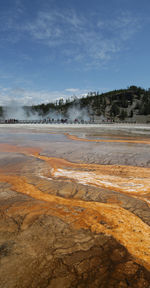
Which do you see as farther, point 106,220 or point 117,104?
point 117,104

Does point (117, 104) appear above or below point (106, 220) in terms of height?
above

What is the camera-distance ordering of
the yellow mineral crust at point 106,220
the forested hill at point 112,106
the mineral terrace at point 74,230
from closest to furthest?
the mineral terrace at point 74,230, the yellow mineral crust at point 106,220, the forested hill at point 112,106

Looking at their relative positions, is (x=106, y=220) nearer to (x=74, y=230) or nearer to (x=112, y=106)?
(x=74, y=230)

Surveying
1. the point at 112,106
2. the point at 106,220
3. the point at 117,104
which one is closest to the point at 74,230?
the point at 106,220

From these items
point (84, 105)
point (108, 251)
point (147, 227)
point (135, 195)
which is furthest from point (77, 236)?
point (84, 105)

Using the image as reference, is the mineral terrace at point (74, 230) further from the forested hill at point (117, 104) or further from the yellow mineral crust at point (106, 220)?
the forested hill at point (117, 104)

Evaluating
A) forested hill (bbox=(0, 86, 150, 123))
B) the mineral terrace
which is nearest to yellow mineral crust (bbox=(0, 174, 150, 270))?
the mineral terrace

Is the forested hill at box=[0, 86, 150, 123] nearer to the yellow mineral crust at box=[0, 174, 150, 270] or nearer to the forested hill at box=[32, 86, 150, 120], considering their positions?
the forested hill at box=[32, 86, 150, 120]

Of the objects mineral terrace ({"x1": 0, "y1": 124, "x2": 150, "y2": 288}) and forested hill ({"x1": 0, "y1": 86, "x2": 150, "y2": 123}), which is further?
forested hill ({"x1": 0, "y1": 86, "x2": 150, "y2": 123})

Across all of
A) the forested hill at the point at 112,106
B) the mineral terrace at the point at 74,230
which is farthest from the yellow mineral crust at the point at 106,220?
the forested hill at the point at 112,106

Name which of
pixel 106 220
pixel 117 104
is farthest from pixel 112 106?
pixel 106 220

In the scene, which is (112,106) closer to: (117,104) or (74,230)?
(117,104)

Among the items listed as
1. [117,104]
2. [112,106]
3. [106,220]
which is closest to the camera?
[106,220]

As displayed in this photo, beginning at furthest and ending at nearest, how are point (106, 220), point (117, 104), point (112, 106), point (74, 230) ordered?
point (117, 104)
point (112, 106)
point (106, 220)
point (74, 230)
